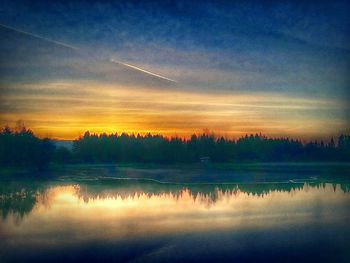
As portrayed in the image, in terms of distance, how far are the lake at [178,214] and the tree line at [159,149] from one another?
8 centimetres

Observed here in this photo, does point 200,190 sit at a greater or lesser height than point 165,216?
greater

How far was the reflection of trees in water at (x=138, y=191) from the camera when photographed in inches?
133

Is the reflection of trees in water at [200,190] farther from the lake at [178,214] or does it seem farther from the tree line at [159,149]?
the tree line at [159,149]

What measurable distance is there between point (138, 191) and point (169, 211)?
31 cm

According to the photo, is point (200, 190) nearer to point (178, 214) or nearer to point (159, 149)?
point (178, 214)

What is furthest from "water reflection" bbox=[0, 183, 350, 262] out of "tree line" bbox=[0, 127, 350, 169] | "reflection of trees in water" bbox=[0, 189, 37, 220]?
"tree line" bbox=[0, 127, 350, 169]

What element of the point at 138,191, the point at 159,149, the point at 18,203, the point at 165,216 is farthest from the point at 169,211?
the point at 18,203

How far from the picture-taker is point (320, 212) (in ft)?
12.0

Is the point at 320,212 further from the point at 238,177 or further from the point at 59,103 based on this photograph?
the point at 59,103

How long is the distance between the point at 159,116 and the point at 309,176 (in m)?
1.35

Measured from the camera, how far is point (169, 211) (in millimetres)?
3521

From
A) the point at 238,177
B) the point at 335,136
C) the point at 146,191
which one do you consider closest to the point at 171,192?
the point at 146,191

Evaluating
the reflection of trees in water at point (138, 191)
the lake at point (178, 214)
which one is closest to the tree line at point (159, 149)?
the lake at point (178, 214)

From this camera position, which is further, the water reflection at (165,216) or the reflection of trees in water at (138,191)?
the reflection of trees in water at (138,191)
